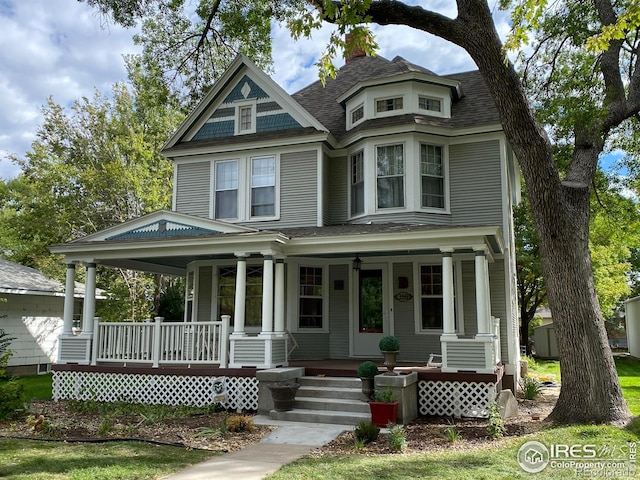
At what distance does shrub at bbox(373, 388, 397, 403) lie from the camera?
871cm

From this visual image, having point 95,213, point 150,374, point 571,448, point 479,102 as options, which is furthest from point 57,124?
point 571,448

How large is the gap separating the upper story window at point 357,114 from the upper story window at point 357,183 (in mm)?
986

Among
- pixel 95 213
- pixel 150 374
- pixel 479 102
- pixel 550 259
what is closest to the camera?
pixel 550 259

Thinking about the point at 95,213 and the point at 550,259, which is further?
the point at 95,213

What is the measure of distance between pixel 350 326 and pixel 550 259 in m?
5.60

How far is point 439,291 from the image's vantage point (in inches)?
489

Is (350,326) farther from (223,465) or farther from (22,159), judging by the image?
(22,159)

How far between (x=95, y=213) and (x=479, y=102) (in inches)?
606

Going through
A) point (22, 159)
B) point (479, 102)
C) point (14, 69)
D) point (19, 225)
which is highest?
point (14, 69)

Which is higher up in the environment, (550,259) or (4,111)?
(4,111)

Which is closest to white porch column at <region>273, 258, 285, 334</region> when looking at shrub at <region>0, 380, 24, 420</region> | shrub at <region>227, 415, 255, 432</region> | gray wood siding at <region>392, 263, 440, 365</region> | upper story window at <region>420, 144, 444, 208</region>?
shrub at <region>227, 415, 255, 432</region>

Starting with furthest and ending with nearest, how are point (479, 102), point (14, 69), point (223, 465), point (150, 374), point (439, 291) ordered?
point (14, 69) < point (479, 102) < point (439, 291) < point (150, 374) < point (223, 465)

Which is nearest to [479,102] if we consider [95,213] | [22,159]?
[95,213]

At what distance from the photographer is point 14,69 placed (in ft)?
63.0
